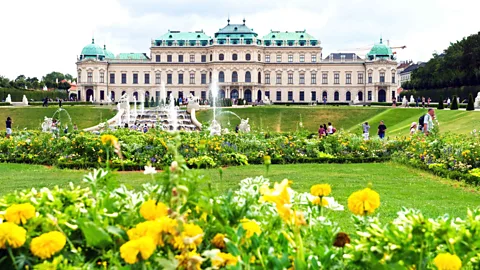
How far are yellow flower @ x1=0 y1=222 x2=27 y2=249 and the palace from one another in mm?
70906

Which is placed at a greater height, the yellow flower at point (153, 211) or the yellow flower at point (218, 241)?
the yellow flower at point (153, 211)

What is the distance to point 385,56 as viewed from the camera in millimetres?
75500

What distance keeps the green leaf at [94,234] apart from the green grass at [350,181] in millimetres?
3948

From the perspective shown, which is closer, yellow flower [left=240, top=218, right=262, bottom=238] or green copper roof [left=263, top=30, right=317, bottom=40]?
yellow flower [left=240, top=218, right=262, bottom=238]

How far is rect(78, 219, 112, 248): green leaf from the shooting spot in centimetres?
271

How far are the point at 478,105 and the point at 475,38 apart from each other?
1668cm

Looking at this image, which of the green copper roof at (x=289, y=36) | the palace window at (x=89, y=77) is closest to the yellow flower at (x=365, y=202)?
the green copper roof at (x=289, y=36)

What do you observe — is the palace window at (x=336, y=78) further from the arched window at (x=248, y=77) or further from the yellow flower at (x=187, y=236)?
the yellow flower at (x=187, y=236)

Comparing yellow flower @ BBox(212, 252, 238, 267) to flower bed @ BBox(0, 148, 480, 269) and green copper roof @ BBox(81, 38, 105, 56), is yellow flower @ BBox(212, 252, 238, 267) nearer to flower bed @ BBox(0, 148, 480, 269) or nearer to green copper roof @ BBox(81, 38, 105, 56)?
flower bed @ BBox(0, 148, 480, 269)

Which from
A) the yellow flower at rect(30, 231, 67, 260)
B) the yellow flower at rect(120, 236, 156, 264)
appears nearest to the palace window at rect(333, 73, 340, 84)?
the yellow flower at rect(30, 231, 67, 260)

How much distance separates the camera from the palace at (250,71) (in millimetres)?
74125

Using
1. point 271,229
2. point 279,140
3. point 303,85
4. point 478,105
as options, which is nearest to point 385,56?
point 303,85

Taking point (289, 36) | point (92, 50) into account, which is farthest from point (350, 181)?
point (92, 50)

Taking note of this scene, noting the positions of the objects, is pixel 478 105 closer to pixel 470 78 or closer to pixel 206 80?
pixel 470 78
